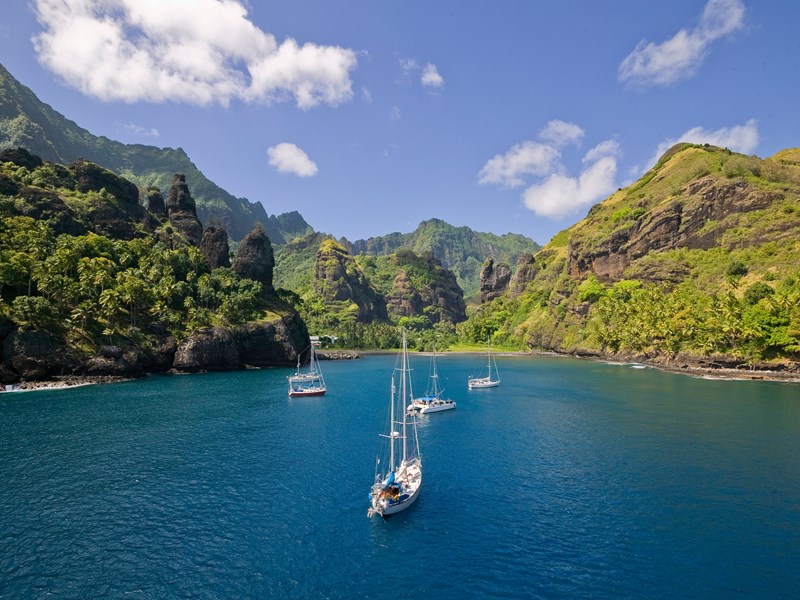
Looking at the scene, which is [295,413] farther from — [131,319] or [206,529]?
[131,319]

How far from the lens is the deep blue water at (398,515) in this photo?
3212 cm

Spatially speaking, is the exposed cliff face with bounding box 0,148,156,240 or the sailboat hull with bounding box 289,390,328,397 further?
the exposed cliff face with bounding box 0,148,156,240

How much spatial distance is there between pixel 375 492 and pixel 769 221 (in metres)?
235

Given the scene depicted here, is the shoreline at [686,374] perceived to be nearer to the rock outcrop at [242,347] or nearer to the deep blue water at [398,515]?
the rock outcrop at [242,347]

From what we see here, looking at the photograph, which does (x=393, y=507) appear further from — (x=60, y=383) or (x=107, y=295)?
(x=107, y=295)

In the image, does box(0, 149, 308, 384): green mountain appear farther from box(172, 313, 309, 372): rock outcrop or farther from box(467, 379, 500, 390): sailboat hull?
box(467, 379, 500, 390): sailboat hull

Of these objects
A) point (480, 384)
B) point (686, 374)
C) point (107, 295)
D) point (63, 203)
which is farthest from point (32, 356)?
point (686, 374)

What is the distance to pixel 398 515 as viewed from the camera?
141 ft

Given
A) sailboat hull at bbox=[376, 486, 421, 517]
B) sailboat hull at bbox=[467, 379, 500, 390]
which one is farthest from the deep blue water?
sailboat hull at bbox=[467, 379, 500, 390]

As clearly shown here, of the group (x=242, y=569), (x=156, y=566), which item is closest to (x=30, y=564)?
(x=156, y=566)

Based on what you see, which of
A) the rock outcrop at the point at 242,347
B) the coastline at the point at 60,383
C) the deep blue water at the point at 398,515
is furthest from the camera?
the rock outcrop at the point at 242,347

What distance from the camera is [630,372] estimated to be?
15538 centimetres

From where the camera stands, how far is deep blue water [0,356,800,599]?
32125 millimetres

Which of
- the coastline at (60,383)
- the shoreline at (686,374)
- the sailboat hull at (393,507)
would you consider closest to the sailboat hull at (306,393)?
the shoreline at (686,374)
